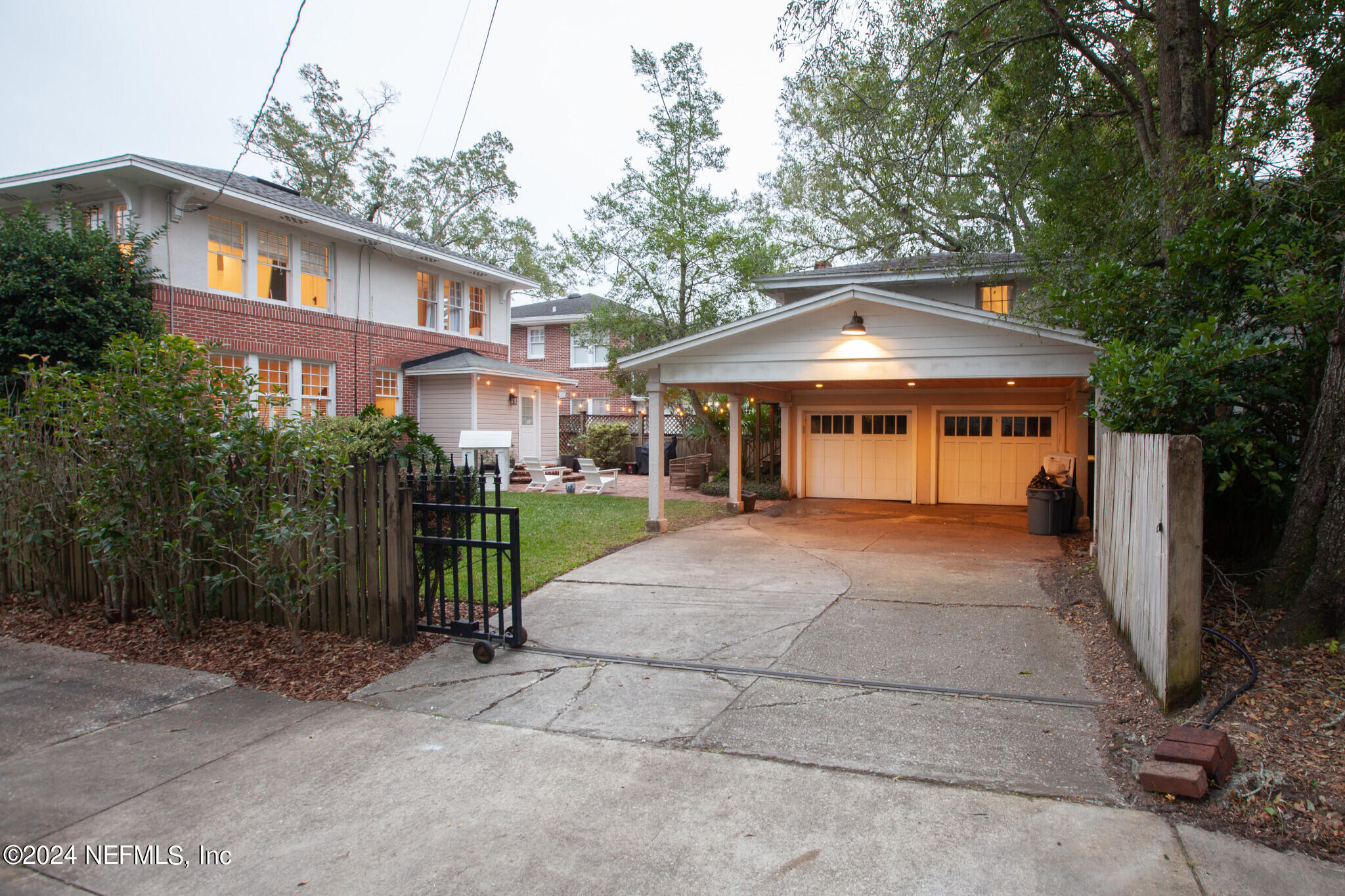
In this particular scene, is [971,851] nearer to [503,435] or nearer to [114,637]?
[114,637]

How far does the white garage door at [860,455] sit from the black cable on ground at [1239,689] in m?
11.0

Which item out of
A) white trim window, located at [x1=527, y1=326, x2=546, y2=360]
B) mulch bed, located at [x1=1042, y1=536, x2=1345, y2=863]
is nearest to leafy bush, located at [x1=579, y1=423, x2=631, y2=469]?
white trim window, located at [x1=527, y1=326, x2=546, y2=360]

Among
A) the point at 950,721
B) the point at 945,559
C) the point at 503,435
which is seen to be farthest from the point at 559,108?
the point at 950,721

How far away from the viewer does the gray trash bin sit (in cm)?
1112

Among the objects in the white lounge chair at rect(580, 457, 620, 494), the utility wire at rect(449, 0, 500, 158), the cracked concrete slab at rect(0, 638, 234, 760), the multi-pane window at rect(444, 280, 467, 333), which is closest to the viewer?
the cracked concrete slab at rect(0, 638, 234, 760)

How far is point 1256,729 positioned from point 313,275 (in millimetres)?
17929

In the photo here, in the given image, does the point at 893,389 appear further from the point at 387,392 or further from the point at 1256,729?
the point at 387,392

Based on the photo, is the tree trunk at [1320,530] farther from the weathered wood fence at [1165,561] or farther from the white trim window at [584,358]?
the white trim window at [584,358]

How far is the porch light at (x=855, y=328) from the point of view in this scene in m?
9.65

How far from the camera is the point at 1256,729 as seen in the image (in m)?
3.65

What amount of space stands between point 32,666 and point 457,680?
10.2 ft

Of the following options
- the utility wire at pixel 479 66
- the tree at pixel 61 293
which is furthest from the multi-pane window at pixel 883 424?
the tree at pixel 61 293

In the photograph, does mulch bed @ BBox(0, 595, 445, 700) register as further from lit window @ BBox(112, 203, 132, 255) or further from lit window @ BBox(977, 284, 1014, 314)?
lit window @ BBox(977, 284, 1014, 314)

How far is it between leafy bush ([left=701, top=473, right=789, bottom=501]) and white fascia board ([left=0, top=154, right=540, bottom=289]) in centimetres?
911
